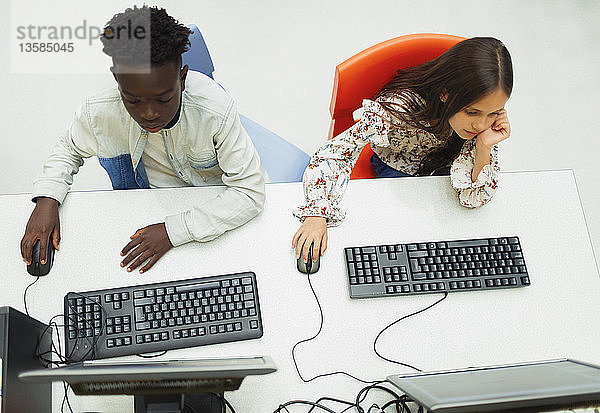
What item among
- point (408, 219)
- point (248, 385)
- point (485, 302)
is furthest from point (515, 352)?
point (248, 385)

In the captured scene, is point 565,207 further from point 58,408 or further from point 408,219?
point 58,408

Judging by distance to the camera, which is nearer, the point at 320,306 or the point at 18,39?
the point at 320,306

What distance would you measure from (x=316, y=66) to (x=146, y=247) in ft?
4.18

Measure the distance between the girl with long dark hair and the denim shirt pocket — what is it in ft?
0.71

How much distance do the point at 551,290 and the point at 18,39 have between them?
82.0 inches

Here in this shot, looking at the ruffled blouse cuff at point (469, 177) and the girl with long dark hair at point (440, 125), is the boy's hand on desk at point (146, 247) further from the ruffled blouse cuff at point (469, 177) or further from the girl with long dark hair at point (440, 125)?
the ruffled blouse cuff at point (469, 177)

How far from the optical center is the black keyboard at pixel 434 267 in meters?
1.14

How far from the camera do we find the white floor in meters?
2.01

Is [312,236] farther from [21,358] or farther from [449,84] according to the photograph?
[21,358]

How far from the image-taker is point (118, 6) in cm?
219

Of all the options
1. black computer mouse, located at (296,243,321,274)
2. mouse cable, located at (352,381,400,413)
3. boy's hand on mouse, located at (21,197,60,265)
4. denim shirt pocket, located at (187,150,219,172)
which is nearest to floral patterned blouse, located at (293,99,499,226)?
black computer mouse, located at (296,243,321,274)

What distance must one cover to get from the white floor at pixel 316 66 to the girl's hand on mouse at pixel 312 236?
89 centimetres

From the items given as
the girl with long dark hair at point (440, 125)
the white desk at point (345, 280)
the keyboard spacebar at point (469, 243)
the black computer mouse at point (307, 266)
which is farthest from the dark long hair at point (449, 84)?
the black computer mouse at point (307, 266)

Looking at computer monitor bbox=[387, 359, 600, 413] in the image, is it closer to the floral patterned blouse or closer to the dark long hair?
the floral patterned blouse
